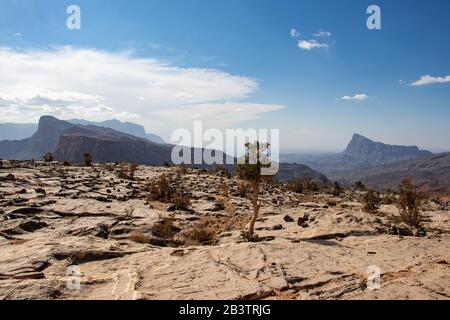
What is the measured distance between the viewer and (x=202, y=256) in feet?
36.7

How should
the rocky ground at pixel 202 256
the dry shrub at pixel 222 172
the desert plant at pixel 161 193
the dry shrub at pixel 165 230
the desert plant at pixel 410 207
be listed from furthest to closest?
1. the dry shrub at pixel 222 172
2. the desert plant at pixel 161 193
3. the desert plant at pixel 410 207
4. the dry shrub at pixel 165 230
5. the rocky ground at pixel 202 256

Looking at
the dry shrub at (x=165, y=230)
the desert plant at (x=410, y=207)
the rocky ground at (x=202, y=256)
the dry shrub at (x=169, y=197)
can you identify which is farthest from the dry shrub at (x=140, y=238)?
the desert plant at (x=410, y=207)

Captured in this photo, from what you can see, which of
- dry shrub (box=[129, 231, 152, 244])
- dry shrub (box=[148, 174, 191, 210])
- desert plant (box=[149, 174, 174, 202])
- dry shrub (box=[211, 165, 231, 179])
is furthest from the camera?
dry shrub (box=[211, 165, 231, 179])

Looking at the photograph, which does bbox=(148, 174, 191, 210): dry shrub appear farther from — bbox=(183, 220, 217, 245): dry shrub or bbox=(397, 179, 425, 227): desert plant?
bbox=(397, 179, 425, 227): desert plant

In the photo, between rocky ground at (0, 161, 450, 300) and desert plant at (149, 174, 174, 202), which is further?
desert plant at (149, 174, 174, 202)

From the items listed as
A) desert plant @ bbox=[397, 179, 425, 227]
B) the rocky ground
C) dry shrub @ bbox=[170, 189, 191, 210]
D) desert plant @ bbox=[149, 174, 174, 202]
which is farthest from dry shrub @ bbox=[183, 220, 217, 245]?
desert plant @ bbox=[397, 179, 425, 227]

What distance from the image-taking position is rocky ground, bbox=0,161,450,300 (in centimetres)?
859

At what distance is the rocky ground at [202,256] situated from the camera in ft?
28.2

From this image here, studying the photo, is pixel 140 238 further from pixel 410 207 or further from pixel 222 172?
pixel 222 172

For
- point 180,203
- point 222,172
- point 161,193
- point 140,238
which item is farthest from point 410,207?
point 222,172

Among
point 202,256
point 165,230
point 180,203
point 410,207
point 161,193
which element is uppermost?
point 161,193

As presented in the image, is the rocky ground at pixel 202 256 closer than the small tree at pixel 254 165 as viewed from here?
Yes

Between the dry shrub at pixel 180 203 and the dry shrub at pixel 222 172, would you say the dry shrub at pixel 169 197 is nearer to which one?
the dry shrub at pixel 180 203
